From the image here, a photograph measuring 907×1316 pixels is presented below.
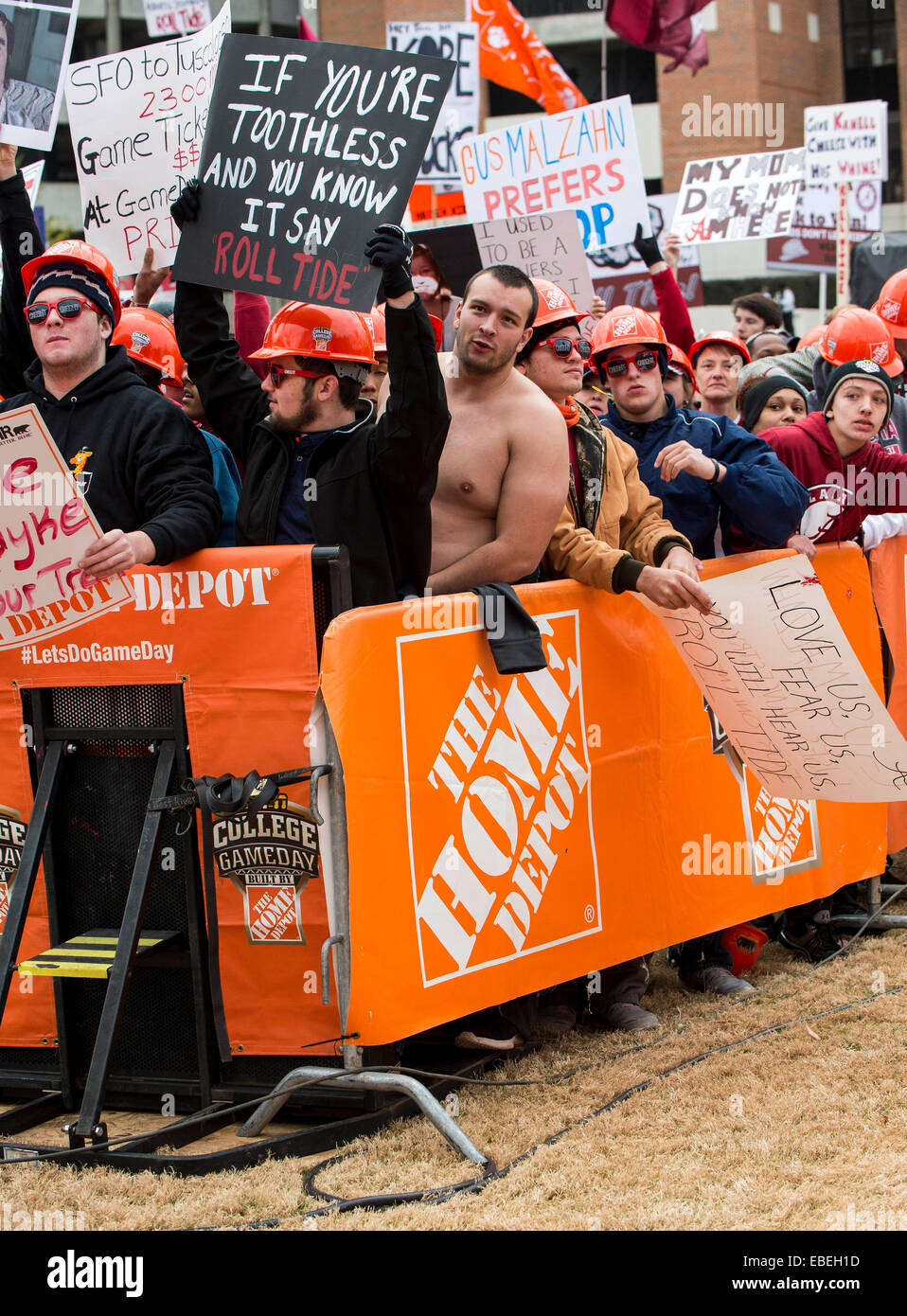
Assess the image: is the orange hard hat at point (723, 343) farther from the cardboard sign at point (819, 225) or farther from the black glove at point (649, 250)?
the cardboard sign at point (819, 225)

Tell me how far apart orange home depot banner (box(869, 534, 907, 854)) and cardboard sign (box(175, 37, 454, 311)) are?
296 centimetres

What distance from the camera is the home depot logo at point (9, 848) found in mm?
4410

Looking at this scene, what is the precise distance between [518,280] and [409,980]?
7.59 ft

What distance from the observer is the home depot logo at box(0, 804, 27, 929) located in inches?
174

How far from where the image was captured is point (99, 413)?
4465 mm

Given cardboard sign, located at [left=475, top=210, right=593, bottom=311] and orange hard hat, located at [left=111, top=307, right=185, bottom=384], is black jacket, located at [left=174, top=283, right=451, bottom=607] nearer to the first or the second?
orange hard hat, located at [left=111, top=307, right=185, bottom=384]

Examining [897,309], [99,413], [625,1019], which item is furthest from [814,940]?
[897,309]

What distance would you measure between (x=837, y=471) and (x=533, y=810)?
101 inches

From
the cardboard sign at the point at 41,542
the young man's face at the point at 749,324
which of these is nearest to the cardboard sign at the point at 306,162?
the cardboard sign at the point at 41,542

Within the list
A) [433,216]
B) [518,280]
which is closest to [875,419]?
[518,280]

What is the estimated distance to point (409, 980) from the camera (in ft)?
13.2
